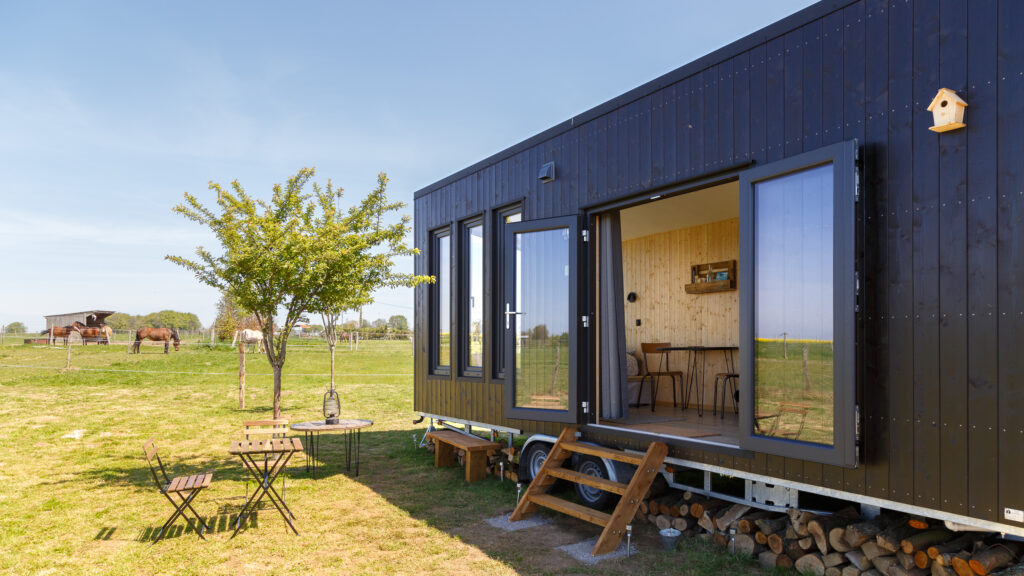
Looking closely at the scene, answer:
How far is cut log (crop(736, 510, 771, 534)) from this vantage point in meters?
3.88

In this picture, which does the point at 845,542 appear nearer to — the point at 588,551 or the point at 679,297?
the point at 588,551

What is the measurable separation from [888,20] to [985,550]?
2651 millimetres

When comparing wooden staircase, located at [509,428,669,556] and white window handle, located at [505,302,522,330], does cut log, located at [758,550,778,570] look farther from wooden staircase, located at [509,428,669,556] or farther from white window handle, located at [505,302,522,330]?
white window handle, located at [505,302,522,330]

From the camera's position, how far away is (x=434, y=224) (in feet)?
24.3

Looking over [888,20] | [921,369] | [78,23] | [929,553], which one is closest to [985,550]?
[929,553]

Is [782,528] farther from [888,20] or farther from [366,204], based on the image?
[366,204]

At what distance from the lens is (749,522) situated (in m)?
3.89

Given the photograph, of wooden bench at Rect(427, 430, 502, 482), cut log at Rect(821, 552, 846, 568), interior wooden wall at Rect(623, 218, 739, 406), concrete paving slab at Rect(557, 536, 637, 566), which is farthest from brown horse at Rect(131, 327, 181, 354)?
cut log at Rect(821, 552, 846, 568)

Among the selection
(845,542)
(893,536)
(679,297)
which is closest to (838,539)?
(845,542)

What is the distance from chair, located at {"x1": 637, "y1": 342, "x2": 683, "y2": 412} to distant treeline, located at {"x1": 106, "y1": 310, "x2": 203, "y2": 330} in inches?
1779

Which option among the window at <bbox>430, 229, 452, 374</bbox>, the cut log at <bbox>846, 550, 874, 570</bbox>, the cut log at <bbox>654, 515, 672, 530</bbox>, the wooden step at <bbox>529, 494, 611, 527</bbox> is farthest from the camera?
the window at <bbox>430, 229, 452, 374</bbox>

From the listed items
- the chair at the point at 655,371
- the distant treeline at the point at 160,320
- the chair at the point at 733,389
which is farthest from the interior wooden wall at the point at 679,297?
the distant treeline at the point at 160,320

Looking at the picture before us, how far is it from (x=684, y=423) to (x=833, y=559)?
1941 millimetres

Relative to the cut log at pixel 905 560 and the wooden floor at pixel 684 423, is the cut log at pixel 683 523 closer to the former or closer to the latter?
the wooden floor at pixel 684 423
